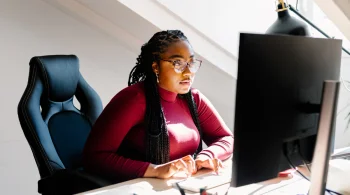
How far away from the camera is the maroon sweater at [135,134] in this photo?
4.89ft

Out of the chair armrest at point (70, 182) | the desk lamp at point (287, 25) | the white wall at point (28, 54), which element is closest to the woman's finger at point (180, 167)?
the chair armrest at point (70, 182)

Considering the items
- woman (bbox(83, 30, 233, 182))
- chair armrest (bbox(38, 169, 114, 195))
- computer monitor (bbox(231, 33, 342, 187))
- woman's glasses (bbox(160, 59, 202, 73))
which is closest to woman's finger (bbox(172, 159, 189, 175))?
woman (bbox(83, 30, 233, 182))

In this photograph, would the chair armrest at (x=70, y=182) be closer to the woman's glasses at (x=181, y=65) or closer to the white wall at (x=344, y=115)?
the woman's glasses at (x=181, y=65)

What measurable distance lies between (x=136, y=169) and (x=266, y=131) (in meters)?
0.67

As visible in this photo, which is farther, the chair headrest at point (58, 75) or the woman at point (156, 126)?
the chair headrest at point (58, 75)

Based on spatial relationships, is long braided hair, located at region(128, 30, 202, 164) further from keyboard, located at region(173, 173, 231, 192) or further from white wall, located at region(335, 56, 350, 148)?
white wall, located at region(335, 56, 350, 148)

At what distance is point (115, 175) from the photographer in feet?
4.88

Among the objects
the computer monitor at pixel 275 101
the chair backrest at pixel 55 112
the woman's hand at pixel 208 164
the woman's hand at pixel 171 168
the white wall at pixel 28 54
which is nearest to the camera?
the computer monitor at pixel 275 101

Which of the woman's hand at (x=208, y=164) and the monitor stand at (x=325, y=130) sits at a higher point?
the monitor stand at (x=325, y=130)

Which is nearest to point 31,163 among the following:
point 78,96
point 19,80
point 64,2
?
point 19,80

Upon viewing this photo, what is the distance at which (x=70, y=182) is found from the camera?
1.50 meters

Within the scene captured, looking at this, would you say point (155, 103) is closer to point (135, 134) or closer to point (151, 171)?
point (135, 134)

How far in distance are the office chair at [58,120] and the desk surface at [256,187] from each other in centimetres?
17

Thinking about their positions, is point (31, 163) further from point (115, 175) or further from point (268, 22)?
point (268, 22)
